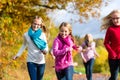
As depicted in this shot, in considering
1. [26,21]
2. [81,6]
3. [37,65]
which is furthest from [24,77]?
[37,65]

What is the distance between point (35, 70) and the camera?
10.9 meters

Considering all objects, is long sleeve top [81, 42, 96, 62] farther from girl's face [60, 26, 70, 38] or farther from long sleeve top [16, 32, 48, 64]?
girl's face [60, 26, 70, 38]

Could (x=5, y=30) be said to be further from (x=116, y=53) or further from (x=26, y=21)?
(x=116, y=53)

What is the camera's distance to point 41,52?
11.0 m

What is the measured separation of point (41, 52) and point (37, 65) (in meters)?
0.30

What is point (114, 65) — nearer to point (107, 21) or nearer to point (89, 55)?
point (107, 21)

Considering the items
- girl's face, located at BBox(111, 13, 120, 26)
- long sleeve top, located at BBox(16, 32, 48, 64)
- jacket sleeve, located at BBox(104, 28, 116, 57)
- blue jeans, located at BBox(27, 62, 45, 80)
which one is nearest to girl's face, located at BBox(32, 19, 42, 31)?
long sleeve top, located at BBox(16, 32, 48, 64)

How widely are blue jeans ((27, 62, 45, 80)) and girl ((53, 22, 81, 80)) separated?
549mm

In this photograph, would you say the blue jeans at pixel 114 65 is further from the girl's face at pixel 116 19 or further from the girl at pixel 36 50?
the girl at pixel 36 50

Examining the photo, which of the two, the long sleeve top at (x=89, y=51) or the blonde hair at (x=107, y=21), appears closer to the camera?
the blonde hair at (x=107, y=21)

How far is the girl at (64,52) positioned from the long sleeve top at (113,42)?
0.91 m

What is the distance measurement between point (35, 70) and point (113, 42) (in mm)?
1847

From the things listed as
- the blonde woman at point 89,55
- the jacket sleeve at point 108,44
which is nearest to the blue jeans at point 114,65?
the jacket sleeve at point 108,44

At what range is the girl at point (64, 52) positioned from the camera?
10.4 metres
